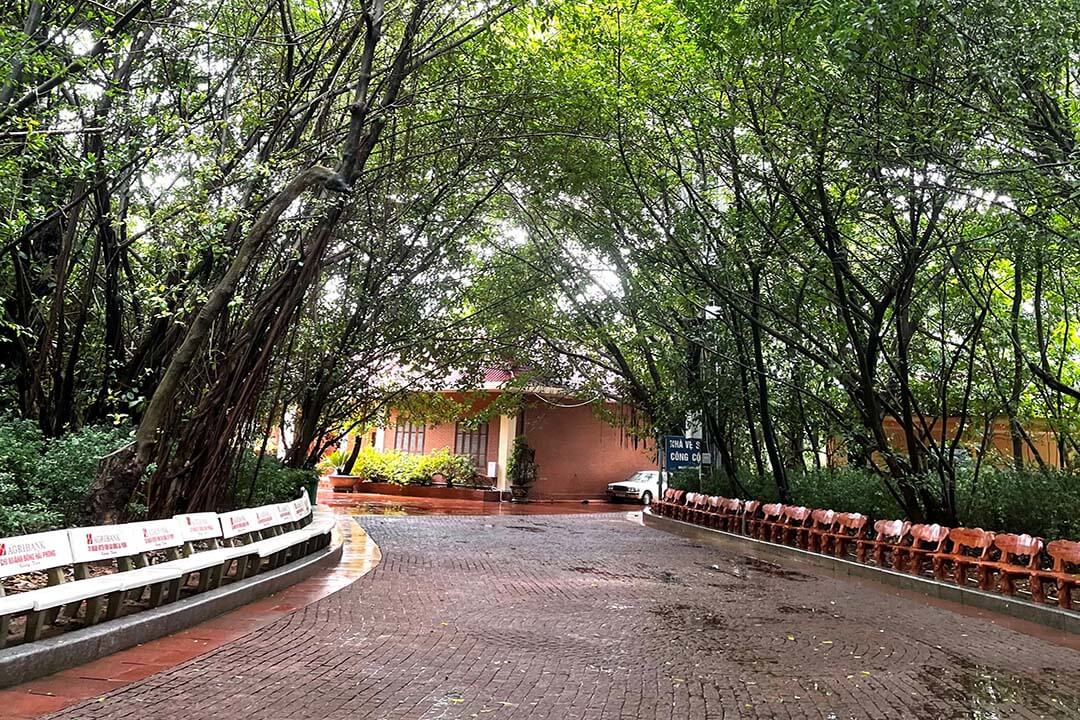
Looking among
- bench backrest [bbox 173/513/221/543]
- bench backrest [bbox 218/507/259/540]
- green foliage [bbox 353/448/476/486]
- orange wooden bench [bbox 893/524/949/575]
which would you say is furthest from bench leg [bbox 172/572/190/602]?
green foliage [bbox 353/448/476/486]

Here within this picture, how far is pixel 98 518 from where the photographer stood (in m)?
7.11

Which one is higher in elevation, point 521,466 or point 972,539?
point 521,466

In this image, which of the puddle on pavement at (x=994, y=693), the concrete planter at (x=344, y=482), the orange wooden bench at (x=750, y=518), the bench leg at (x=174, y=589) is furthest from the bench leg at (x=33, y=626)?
the concrete planter at (x=344, y=482)

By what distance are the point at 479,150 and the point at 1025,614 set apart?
9.12m

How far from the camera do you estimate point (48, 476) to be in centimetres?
732

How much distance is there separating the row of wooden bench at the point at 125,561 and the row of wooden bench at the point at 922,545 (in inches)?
293

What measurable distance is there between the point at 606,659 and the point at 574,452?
72.6 ft

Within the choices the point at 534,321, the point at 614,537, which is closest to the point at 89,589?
the point at 614,537

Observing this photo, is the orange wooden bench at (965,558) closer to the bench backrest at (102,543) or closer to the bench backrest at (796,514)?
the bench backrest at (796,514)

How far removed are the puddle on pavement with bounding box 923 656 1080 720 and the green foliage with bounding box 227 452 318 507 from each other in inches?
297

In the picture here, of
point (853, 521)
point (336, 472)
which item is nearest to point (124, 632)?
point (853, 521)

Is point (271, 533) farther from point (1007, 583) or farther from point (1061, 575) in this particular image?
point (1061, 575)

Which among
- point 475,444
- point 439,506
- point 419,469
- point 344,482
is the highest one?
point 475,444

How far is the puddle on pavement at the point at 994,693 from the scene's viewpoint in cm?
491
